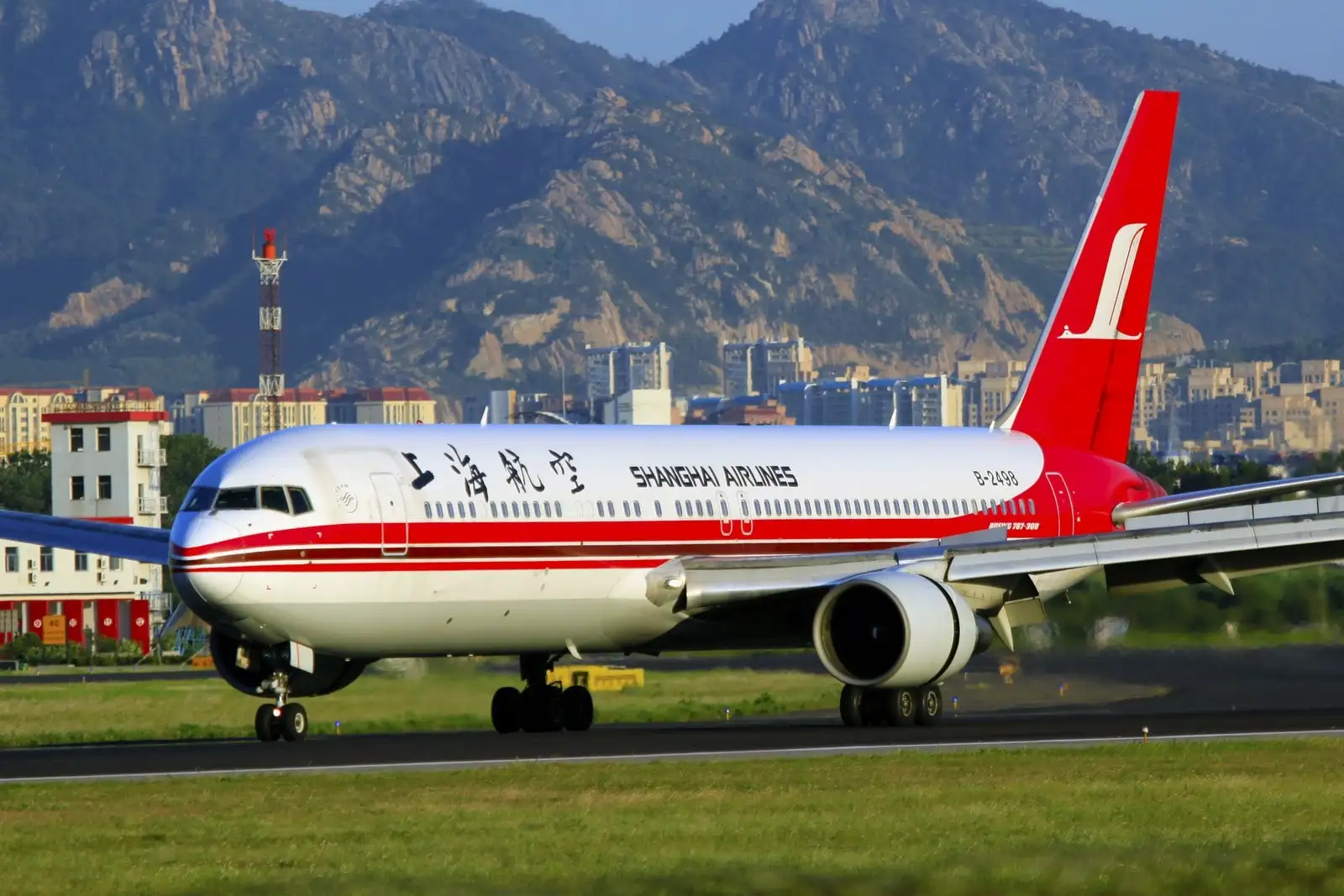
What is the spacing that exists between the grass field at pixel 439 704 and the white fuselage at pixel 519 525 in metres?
4.04

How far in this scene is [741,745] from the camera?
32.5 metres

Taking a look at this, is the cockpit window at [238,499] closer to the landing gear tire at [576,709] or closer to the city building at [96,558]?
the landing gear tire at [576,709]

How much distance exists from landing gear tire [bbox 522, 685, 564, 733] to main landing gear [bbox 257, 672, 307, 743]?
197 inches

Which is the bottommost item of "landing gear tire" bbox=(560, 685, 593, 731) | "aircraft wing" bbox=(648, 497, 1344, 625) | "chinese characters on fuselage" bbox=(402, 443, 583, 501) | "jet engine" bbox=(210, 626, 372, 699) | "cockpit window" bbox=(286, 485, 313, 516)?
"landing gear tire" bbox=(560, 685, 593, 731)

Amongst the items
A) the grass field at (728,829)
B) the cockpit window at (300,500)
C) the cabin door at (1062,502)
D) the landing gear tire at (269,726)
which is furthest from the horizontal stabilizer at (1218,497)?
the landing gear tire at (269,726)

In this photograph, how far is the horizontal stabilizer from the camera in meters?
41.6

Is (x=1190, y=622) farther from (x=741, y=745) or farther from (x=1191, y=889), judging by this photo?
(x=1191, y=889)

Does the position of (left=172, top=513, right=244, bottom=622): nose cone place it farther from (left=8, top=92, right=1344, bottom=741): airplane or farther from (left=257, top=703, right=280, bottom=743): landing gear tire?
(left=257, top=703, right=280, bottom=743): landing gear tire

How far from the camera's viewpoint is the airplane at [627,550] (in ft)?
112

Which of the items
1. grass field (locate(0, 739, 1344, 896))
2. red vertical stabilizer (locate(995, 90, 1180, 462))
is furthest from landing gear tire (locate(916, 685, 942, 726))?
red vertical stabilizer (locate(995, 90, 1180, 462))

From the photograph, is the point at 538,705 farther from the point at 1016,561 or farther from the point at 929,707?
the point at 1016,561

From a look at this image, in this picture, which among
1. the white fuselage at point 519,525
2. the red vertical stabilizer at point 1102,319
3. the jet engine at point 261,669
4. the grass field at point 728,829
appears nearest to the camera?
the grass field at point 728,829

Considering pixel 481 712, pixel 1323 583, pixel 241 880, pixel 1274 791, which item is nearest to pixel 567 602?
pixel 481 712

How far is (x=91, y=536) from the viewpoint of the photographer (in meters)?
39.6
